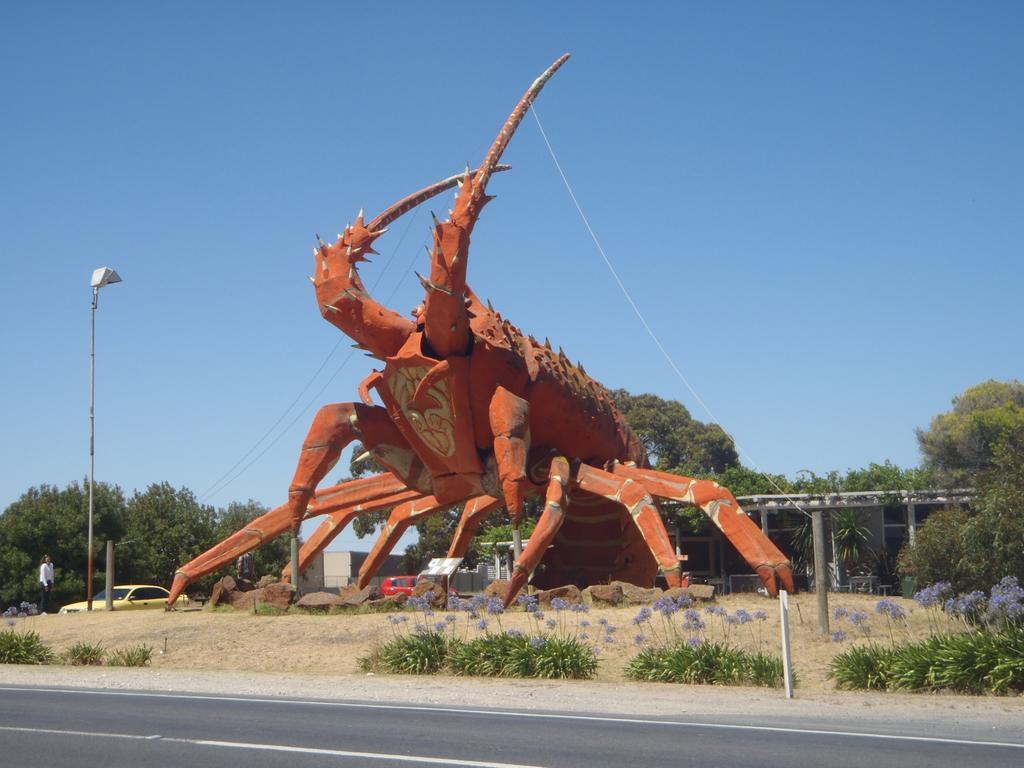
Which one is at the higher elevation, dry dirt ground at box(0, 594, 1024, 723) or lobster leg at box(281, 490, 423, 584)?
lobster leg at box(281, 490, 423, 584)

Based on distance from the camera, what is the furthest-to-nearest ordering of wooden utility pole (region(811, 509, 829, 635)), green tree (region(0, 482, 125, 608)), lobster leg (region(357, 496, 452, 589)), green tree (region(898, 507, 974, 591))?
green tree (region(0, 482, 125, 608)), lobster leg (region(357, 496, 452, 589)), green tree (region(898, 507, 974, 591)), wooden utility pole (region(811, 509, 829, 635))

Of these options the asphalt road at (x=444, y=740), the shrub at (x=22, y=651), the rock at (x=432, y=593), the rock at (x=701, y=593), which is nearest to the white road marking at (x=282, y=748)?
the asphalt road at (x=444, y=740)

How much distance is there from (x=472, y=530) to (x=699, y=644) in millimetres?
12461

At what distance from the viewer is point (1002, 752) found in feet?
26.8

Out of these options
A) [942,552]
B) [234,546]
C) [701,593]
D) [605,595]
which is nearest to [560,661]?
[701,593]

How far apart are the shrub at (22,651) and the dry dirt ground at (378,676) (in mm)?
904

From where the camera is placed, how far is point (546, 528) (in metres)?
19.7

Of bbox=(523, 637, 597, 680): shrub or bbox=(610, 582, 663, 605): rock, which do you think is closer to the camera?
bbox=(523, 637, 597, 680): shrub

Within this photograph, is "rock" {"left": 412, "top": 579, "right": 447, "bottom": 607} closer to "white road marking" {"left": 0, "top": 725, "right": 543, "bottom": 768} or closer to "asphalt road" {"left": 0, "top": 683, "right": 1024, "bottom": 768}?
"asphalt road" {"left": 0, "top": 683, "right": 1024, "bottom": 768}

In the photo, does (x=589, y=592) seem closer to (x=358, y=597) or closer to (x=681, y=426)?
(x=358, y=597)

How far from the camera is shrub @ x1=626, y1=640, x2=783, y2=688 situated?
1356 cm

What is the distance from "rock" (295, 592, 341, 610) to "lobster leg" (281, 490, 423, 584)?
2.09 metres

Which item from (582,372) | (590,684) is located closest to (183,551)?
(582,372)

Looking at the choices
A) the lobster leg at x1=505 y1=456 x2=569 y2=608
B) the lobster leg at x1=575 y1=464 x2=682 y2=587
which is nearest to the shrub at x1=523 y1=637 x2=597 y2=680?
the lobster leg at x1=505 y1=456 x2=569 y2=608
